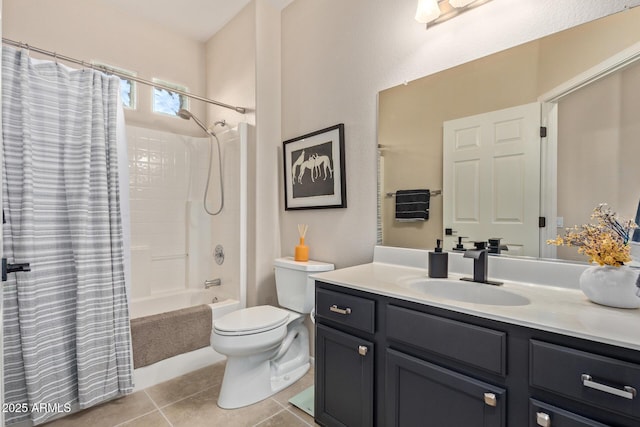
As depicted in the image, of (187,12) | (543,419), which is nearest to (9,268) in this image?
(543,419)

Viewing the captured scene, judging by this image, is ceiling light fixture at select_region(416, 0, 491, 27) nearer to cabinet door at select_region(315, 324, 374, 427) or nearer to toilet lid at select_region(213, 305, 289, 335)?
cabinet door at select_region(315, 324, 374, 427)

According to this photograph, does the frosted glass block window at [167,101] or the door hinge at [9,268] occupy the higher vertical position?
the frosted glass block window at [167,101]

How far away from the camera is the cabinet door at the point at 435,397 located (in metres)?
0.94

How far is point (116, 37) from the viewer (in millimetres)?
2570

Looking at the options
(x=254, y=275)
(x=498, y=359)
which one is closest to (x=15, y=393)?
(x=254, y=275)

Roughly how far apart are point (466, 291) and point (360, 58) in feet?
4.87

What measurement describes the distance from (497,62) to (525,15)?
7.7 inches

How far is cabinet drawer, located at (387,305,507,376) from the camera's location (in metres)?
0.93

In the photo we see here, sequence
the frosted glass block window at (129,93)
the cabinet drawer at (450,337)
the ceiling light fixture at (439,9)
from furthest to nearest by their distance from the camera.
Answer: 1. the frosted glass block window at (129,93)
2. the ceiling light fixture at (439,9)
3. the cabinet drawer at (450,337)

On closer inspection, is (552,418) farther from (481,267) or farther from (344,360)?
(344,360)

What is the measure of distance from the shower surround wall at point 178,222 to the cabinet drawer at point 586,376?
1.99 m

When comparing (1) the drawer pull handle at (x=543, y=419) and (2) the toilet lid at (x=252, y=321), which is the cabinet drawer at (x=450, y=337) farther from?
(2) the toilet lid at (x=252, y=321)

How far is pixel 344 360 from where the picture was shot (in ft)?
4.49

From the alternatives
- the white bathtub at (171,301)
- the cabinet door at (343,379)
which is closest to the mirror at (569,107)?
the cabinet door at (343,379)
